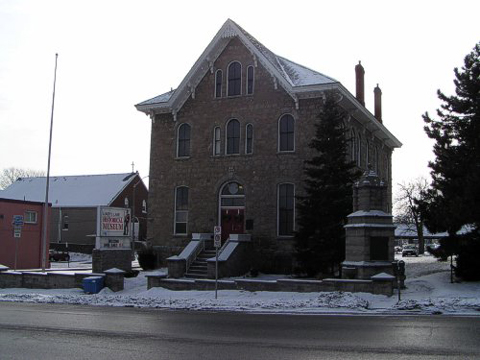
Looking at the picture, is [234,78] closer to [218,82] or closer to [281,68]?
[218,82]

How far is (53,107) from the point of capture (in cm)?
3350

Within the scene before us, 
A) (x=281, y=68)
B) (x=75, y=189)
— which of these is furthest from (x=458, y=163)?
(x=75, y=189)

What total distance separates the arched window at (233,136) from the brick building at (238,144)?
0.18ft

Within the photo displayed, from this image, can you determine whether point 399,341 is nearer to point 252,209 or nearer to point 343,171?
point 343,171

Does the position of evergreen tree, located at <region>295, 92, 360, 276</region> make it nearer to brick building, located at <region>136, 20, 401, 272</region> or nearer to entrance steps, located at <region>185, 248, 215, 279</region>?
brick building, located at <region>136, 20, 401, 272</region>

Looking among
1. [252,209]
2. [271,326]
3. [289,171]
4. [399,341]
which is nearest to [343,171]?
[289,171]

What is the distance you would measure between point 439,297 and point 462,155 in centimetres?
597

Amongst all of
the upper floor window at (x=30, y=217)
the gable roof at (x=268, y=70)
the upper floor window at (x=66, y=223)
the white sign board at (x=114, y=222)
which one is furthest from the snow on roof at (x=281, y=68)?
the upper floor window at (x=66, y=223)

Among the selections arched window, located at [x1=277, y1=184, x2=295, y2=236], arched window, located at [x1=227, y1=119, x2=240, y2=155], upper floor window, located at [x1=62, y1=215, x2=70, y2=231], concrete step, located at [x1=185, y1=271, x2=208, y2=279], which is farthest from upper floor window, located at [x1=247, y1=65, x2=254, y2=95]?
upper floor window, located at [x1=62, y1=215, x2=70, y2=231]

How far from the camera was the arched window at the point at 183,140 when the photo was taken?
31.7 meters

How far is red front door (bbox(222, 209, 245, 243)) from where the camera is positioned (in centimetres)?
2948

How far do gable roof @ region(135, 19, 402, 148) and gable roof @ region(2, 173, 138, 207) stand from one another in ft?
117

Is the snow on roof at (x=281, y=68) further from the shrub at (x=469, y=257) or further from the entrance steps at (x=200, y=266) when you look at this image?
the shrub at (x=469, y=257)

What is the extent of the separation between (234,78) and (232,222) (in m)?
7.84
